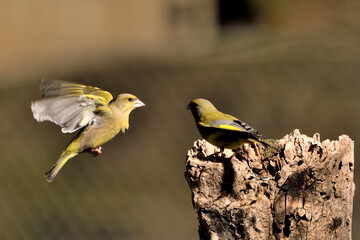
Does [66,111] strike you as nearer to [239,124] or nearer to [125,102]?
[125,102]

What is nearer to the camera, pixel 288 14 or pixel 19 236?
pixel 19 236

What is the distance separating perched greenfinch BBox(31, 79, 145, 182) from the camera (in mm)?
4562

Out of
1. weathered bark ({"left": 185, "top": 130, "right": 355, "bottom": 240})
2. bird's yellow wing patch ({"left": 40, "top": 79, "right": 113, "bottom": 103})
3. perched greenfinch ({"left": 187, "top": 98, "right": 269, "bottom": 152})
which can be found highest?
bird's yellow wing patch ({"left": 40, "top": 79, "right": 113, "bottom": 103})

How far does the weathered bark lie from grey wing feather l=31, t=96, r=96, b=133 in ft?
3.08

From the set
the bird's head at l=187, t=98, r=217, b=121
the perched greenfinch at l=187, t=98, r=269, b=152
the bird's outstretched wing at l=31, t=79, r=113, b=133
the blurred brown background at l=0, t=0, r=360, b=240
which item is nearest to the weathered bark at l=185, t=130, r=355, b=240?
the perched greenfinch at l=187, t=98, r=269, b=152

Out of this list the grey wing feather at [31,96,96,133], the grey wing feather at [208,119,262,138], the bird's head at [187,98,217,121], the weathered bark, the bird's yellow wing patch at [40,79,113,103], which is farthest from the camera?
the bird's head at [187,98,217,121]

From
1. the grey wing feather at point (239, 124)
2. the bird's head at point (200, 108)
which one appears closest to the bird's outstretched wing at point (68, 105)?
the bird's head at point (200, 108)

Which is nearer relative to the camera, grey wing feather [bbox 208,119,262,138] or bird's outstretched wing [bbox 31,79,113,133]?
grey wing feather [bbox 208,119,262,138]

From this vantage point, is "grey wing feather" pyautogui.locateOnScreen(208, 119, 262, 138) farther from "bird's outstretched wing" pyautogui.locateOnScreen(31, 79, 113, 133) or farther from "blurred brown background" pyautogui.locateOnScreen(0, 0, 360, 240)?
"blurred brown background" pyautogui.locateOnScreen(0, 0, 360, 240)

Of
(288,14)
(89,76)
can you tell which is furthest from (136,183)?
(288,14)

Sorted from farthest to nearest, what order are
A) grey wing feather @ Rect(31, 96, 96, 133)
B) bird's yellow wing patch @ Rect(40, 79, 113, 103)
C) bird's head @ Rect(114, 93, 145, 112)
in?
Answer: bird's head @ Rect(114, 93, 145, 112)
bird's yellow wing patch @ Rect(40, 79, 113, 103)
grey wing feather @ Rect(31, 96, 96, 133)

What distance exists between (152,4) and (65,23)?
6.09 ft

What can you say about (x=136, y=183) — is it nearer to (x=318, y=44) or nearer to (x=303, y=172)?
(x=318, y=44)

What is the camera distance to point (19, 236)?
35.0 feet
